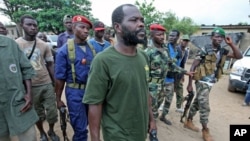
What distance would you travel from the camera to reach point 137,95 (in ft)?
5.64

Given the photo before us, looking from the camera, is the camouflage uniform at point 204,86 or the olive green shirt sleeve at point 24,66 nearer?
the olive green shirt sleeve at point 24,66

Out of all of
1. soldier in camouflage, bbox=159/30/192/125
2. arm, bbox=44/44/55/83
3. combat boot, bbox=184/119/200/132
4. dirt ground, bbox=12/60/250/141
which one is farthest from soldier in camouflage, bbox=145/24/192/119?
arm, bbox=44/44/55/83

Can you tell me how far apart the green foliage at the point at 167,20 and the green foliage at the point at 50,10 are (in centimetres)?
654

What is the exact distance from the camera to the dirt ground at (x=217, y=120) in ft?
13.7

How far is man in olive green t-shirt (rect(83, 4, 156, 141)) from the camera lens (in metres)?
1.62

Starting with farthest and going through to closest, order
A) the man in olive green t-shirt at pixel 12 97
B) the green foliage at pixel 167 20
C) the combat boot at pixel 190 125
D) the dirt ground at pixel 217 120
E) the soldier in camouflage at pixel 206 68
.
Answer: the green foliage at pixel 167 20, the combat boot at pixel 190 125, the dirt ground at pixel 217 120, the soldier in camouflage at pixel 206 68, the man in olive green t-shirt at pixel 12 97

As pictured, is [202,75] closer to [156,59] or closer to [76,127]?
[156,59]

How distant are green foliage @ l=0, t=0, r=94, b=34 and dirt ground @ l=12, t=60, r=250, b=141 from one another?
18001mm

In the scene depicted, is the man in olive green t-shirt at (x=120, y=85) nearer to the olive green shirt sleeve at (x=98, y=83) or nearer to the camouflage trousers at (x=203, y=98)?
the olive green shirt sleeve at (x=98, y=83)

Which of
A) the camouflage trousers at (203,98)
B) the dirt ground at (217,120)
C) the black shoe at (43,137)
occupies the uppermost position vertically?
the camouflage trousers at (203,98)

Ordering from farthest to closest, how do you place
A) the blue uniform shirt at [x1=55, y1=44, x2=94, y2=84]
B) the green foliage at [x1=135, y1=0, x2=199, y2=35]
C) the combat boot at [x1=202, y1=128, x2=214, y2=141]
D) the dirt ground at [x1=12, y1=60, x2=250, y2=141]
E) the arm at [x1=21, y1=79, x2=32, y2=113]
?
1. the green foliage at [x1=135, y1=0, x2=199, y2=35]
2. the dirt ground at [x1=12, y1=60, x2=250, y2=141]
3. the combat boot at [x1=202, y1=128, x2=214, y2=141]
4. the blue uniform shirt at [x1=55, y1=44, x2=94, y2=84]
5. the arm at [x1=21, y1=79, x2=32, y2=113]

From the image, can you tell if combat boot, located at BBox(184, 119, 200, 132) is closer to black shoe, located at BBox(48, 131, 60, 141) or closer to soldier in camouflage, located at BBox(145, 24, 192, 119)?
soldier in camouflage, located at BBox(145, 24, 192, 119)

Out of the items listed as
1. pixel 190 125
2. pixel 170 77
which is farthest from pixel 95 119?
pixel 190 125

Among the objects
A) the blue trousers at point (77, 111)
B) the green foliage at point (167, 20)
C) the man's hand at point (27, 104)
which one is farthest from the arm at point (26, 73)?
the green foliage at point (167, 20)
